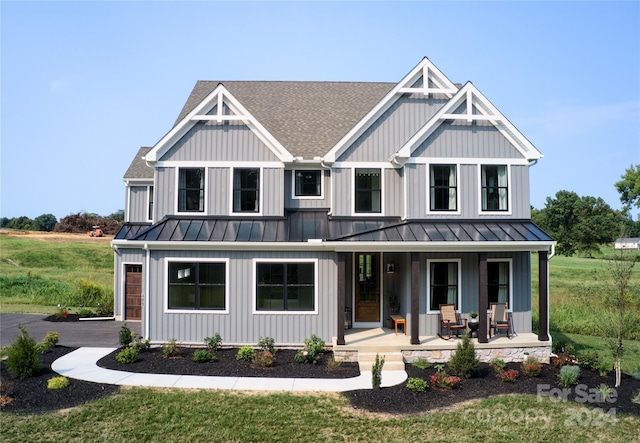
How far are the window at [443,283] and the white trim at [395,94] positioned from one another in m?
5.05

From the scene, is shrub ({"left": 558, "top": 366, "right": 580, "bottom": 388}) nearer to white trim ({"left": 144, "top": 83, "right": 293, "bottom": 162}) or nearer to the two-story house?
the two-story house

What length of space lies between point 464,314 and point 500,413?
5.05m

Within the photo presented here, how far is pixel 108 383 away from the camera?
35.1 feet

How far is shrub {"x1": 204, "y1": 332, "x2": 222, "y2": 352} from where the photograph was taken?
13.6m

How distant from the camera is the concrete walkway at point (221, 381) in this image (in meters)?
10.7

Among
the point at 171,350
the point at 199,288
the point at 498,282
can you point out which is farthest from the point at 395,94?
the point at 171,350

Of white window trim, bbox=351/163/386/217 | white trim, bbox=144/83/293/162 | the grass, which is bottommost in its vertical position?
the grass

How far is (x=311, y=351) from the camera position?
1280 centimetres

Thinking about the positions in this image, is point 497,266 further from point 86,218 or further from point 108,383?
point 86,218

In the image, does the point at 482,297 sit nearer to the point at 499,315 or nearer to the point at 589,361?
the point at 499,315

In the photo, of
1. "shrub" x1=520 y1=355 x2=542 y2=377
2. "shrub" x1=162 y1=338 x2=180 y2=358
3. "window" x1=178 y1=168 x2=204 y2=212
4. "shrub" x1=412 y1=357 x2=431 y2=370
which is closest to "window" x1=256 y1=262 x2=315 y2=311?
"shrub" x1=162 y1=338 x2=180 y2=358

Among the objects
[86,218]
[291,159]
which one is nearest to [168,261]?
[291,159]

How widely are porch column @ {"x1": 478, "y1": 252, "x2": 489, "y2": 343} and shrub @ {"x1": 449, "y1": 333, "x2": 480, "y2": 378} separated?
1.89m

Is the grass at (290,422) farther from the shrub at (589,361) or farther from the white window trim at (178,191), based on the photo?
the white window trim at (178,191)
